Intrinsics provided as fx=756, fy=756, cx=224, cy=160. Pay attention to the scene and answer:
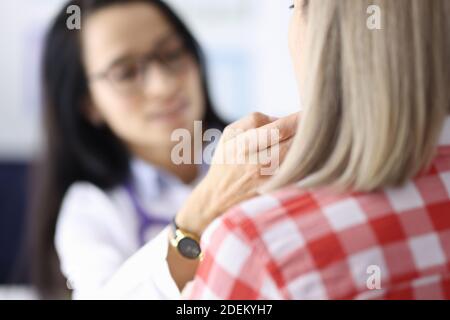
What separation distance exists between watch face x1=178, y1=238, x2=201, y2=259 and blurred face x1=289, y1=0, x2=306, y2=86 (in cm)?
21

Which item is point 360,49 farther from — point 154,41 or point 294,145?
point 154,41

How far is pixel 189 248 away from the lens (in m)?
0.84

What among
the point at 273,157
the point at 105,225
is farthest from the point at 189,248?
the point at 105,225

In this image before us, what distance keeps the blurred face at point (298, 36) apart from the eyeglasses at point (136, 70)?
1.73ft

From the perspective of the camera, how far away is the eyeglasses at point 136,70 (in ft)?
4.33

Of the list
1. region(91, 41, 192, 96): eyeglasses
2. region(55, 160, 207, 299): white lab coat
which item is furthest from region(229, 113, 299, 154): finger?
region(91, 41, 192, 96): eyeglasses

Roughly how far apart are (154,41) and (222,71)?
0.48m

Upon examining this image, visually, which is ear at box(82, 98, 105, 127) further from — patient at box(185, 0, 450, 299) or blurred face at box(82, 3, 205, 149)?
patient at box(185, 0, 450, 299)

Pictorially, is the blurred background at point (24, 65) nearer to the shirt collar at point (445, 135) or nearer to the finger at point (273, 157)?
the finger at point (273, 157)

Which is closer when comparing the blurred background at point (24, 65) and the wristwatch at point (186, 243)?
the wristwatch at point (186, 243)

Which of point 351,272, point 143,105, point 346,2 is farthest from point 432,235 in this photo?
point 143,105

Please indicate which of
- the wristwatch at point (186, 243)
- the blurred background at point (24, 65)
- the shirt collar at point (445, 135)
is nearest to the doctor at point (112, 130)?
the wristwatch at point (186, 243)

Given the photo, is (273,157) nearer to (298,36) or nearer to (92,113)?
(298,36)

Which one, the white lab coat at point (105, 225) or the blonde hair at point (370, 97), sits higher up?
the blonde hair at point (370, 97)
